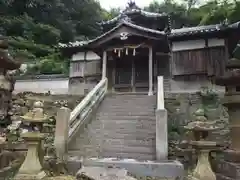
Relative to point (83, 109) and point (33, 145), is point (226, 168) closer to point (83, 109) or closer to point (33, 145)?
point (33, 145)

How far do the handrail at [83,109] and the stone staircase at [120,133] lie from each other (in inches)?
13.4

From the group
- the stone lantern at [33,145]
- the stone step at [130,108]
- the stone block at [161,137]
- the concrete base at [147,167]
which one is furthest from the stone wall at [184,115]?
the stone lantern at [33,145]

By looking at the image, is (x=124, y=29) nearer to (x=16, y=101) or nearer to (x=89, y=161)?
Answer: (x=16, y=101)

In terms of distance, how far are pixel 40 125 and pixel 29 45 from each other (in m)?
23.4

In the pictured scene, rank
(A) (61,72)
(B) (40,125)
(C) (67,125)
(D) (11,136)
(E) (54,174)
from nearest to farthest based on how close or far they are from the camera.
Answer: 1. (B) (40,125)
2. (E) (54,174)
3. (C) (67,125)
4. (D) (11,136)
5. (A) (61,72)

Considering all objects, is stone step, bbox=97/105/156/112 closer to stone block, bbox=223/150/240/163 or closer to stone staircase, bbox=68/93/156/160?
stone staircase, bbox=68/93/156/160

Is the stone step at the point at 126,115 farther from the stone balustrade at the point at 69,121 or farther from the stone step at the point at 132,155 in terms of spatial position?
the stone step at the point at 132,155

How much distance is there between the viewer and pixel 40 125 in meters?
5.86

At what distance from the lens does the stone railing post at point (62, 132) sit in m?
7.63

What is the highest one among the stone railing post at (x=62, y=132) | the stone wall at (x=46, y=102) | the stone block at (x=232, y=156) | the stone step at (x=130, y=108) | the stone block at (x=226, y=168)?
the stone wall at (x=46, y=102)

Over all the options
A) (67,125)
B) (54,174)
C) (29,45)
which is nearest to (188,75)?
(67,125)

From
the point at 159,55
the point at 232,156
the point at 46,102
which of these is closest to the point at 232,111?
the point at 232,156

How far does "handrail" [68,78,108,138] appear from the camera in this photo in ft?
29.0

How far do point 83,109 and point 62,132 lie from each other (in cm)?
228
